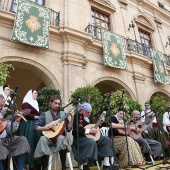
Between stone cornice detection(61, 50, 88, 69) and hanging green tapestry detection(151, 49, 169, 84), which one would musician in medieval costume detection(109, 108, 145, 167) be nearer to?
stone cornice detection(61, 50, 88, 69)

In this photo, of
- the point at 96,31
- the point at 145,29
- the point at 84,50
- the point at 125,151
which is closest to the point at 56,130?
the point at 125,151

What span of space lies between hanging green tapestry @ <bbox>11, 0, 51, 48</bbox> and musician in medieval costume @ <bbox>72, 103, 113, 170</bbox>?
383cm

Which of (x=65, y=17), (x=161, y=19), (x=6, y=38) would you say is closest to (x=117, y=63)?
(x=65, y=17)

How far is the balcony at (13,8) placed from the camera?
22.9 ft

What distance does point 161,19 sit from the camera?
44.7 feet

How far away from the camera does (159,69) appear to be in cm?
995

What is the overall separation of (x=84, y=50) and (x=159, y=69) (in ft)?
15.1

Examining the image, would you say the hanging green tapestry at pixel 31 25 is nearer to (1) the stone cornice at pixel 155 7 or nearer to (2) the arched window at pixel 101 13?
(2) the arched window at pixel 101 13

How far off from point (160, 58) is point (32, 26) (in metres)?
7.23

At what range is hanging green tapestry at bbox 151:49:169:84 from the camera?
9745 mm

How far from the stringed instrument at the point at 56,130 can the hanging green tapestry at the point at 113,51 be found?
208 inches

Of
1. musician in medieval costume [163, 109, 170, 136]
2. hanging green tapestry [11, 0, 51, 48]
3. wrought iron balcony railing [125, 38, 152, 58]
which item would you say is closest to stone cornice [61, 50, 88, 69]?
hanging green tapestry [11, 0, 51, 48]

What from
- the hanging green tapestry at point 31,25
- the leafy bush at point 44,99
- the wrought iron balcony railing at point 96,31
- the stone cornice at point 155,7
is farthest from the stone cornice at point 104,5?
the leafy bush at point 44,99

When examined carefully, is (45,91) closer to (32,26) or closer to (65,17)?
(32,26)
